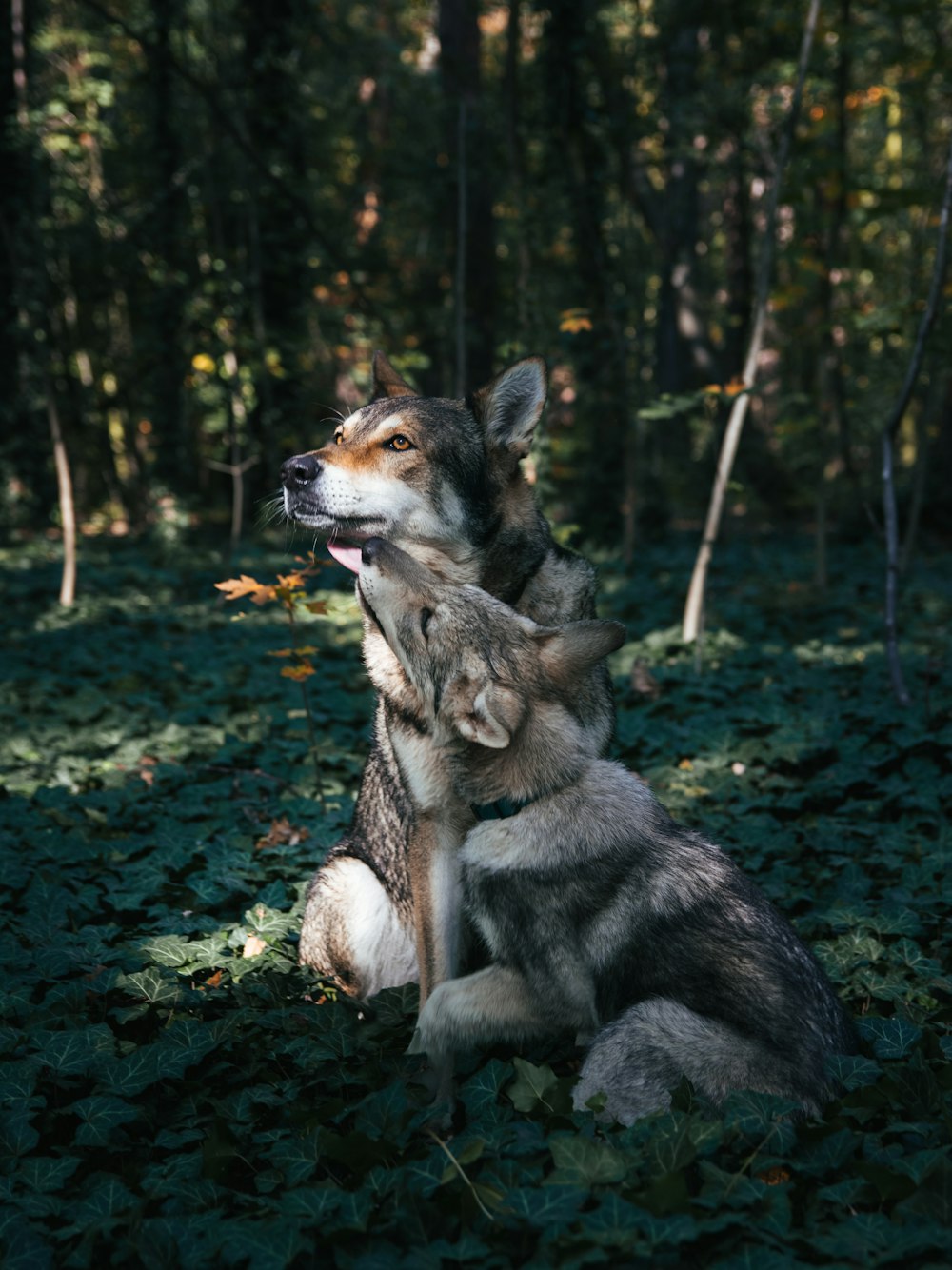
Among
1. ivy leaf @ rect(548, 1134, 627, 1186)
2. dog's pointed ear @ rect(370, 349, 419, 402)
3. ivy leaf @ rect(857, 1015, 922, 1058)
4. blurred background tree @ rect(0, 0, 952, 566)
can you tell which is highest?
blurred background tree @ rect(0, 0, 952, 566)

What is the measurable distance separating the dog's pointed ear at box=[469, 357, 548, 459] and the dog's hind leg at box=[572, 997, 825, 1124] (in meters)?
2.56

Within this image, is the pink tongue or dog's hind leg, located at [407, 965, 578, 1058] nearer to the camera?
dog's hind leg, located at [407, 965, 578, 1058]

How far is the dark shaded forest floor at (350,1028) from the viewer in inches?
102

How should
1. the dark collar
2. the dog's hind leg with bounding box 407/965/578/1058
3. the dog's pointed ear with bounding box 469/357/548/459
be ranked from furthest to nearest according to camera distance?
1. the dog's pointed ear with bounding box 469/357/548/459
2. the dark collar
3. the dog's hind leg with bounding box 407/965/578/1058

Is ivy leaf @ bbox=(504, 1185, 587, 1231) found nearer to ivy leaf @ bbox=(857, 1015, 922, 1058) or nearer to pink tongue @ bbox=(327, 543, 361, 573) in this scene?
ivy leaf @ bbox=(857, 1015, 922, 1058)

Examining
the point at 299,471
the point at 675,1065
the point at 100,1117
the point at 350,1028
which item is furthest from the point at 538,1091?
the point at 299,471

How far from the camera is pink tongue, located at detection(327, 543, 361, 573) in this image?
4.16 m

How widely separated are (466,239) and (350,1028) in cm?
1298

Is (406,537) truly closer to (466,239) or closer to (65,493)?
(65,493)

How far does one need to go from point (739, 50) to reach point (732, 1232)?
1864 centimetres

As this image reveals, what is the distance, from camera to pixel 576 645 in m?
3.83

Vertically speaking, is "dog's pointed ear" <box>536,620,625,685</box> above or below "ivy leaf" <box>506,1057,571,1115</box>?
above

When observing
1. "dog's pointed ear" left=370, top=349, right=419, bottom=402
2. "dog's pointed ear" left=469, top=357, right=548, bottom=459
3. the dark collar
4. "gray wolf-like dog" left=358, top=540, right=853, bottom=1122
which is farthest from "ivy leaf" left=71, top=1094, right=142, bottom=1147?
"dog's pointed ear" left=370, top=349, right=419, bottom=402

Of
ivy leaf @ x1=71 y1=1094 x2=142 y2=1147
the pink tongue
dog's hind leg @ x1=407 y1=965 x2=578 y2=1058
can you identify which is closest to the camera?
ivy leaf @ x1=71 y1=1094 x2=142 y2=1147
